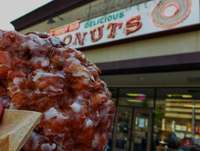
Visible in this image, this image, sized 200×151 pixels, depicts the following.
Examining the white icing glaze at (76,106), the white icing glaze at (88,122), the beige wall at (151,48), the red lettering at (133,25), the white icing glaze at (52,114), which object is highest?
the red lettering at (133,25)

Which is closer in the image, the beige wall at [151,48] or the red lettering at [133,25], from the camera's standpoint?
the beige wall at [151,48]

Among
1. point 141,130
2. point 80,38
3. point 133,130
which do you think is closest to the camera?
point 80,38

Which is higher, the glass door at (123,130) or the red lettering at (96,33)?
the red lettering at (96,33)

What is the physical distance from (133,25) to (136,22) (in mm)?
174

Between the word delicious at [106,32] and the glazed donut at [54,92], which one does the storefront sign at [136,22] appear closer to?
the word delicious at [106,32]

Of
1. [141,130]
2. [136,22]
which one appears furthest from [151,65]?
[141,130]

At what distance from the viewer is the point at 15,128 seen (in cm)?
120

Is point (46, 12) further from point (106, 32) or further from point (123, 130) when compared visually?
point (123, 130)

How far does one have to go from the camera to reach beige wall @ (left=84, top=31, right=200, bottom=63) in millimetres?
9523

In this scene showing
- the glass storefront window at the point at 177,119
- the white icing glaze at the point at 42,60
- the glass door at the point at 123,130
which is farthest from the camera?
the glass door at the point at 123,130

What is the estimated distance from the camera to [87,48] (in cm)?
1348

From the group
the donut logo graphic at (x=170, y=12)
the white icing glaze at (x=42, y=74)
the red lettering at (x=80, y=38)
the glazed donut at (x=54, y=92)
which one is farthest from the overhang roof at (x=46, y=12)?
the white icing glaze at (x=42, y=74)

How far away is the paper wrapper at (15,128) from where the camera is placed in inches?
45.9

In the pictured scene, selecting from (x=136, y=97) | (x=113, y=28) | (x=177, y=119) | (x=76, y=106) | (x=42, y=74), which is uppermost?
(x=113, y=28)
